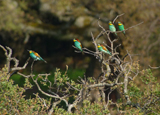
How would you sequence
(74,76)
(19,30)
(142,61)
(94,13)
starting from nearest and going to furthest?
→ (142,61) → (94,13) → (19,30) → (74,76)

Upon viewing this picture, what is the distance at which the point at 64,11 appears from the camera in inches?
523

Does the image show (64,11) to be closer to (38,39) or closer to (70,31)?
(70,31)

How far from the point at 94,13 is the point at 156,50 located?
9.90 ft

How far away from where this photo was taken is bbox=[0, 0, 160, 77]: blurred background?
35.8ft

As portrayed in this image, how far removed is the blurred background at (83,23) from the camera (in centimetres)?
1090

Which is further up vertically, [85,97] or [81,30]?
[81,30]

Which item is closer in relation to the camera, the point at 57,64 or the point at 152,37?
the point at 152,37

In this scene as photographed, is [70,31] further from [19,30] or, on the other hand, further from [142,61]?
[142,61]

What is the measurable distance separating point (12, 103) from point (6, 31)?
29.2ft

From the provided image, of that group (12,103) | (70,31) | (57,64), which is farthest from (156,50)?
(57,64)

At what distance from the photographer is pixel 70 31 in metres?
12.8

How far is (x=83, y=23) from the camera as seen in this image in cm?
1255

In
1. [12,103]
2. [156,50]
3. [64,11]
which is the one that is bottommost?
[12,103]

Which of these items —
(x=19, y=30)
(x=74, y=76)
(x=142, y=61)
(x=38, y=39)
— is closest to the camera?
(x=142, y=61)
